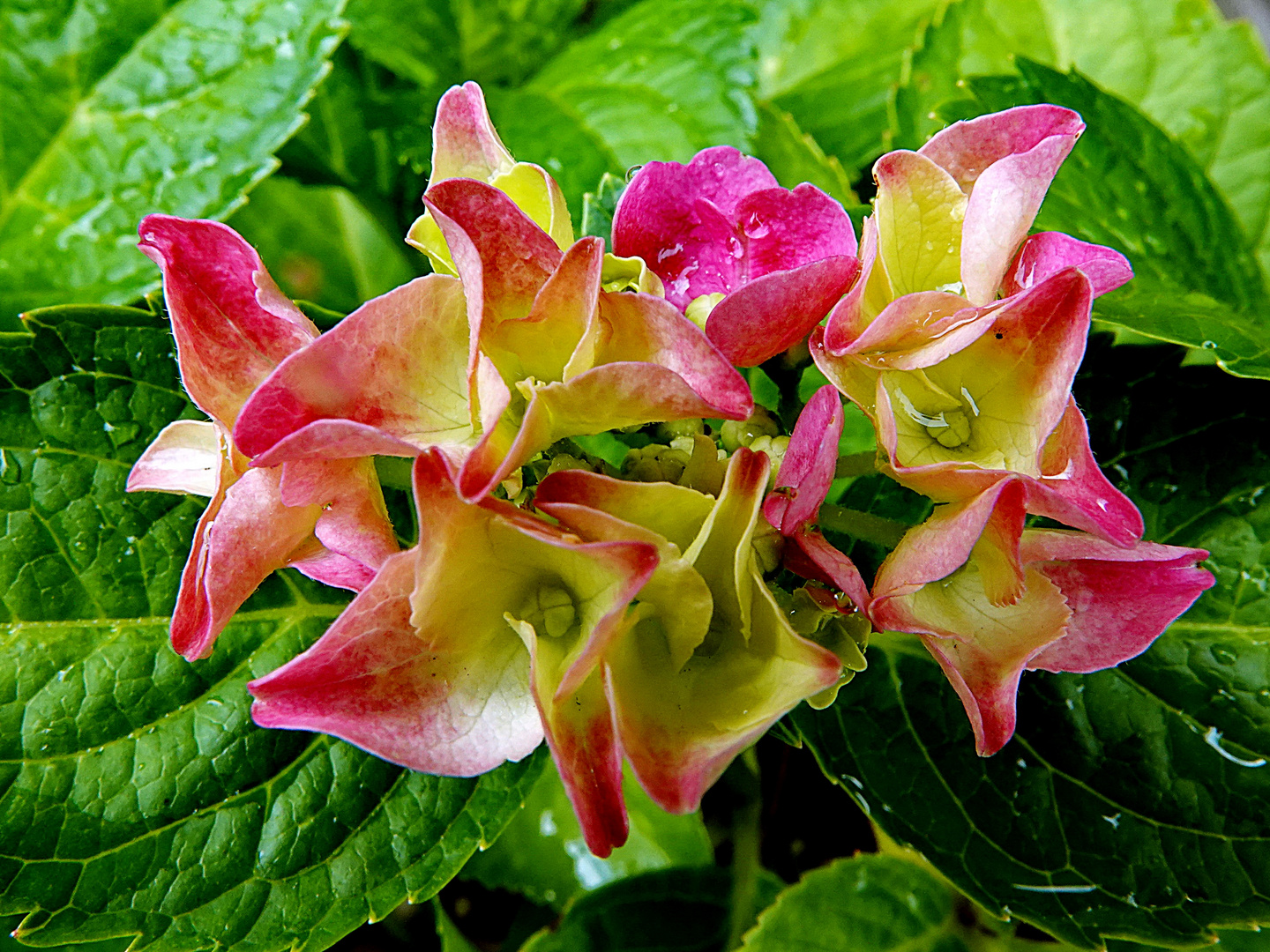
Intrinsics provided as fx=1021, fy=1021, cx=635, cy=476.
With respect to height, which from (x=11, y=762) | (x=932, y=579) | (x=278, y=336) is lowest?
(x=11, y=762)

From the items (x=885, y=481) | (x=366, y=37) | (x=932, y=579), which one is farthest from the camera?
(x=366, y=37)

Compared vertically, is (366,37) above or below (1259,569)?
above

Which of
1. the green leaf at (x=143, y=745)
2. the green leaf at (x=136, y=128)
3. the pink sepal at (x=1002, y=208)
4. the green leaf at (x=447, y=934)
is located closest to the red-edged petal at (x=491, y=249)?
the pink sepal at (x=1002, y=208)

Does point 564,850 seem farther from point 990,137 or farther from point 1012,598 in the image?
point 990,137

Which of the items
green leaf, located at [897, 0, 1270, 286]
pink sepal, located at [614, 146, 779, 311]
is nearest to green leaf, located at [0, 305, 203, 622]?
pink sepal, located at [614, 146, 779, 311]

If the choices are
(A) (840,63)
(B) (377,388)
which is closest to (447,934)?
(B) (377,388)

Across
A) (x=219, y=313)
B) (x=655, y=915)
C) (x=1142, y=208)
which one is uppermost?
(x=219, y=313)

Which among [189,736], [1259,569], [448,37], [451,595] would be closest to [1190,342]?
[1259,569]

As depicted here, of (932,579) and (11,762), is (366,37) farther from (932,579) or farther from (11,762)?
(932,579)
